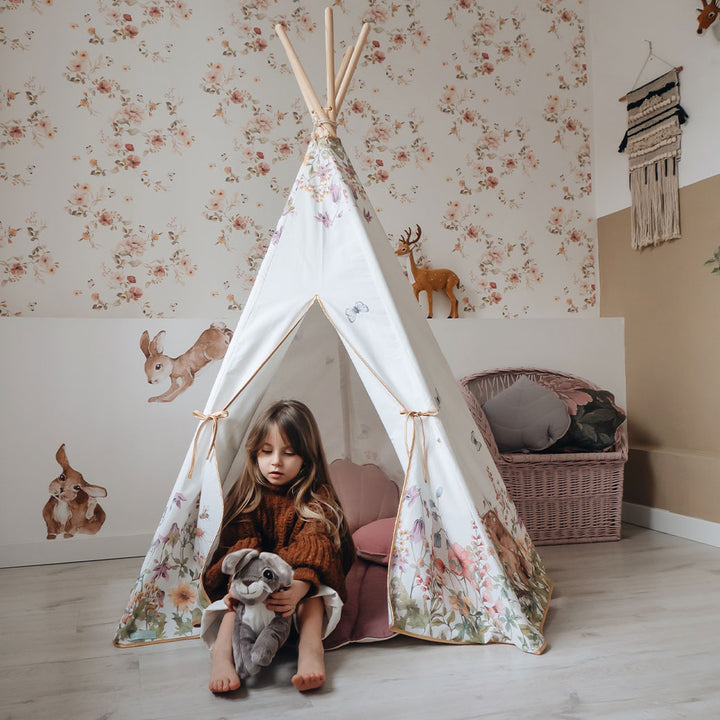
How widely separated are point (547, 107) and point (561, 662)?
2768 mm

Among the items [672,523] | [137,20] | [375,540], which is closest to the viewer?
[375,540]

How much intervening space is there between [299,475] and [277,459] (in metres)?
0.09

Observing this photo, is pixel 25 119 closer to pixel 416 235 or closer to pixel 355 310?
pixel 416 235

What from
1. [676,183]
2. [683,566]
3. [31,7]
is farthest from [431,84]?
[683,566]

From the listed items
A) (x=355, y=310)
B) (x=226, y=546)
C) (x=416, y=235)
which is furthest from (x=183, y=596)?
(x=416, y=235)

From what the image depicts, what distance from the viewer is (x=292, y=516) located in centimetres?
190

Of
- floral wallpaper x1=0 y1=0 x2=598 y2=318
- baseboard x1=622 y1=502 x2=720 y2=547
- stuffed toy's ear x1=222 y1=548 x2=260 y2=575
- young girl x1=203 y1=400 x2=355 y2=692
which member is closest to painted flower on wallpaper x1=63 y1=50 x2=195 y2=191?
floral wallpaper x1=0 y1=0 x2=598 y2=318

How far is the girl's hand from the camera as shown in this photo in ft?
5.26

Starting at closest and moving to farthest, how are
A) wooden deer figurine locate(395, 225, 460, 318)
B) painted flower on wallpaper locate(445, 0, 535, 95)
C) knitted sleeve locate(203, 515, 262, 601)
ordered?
knitted sleeve locate(203, 515, 262, 601), wooden deer figurine locate(395, 225, 460, 318), painted flower on wallpaper locate(445, 0, 535, 95)

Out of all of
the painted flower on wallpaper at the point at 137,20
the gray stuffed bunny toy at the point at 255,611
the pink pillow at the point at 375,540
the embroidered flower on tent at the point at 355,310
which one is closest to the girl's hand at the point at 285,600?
the gray stuffed bunny toy at the point at 255,611

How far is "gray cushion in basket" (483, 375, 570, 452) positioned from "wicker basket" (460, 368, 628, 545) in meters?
0.04

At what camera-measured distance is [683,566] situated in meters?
2.42

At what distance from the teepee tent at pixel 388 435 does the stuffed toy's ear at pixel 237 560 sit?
237 millimetres

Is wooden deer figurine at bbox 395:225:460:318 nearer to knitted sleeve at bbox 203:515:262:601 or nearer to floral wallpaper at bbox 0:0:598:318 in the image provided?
floral wallpaper at bbox 0:0:598:318
